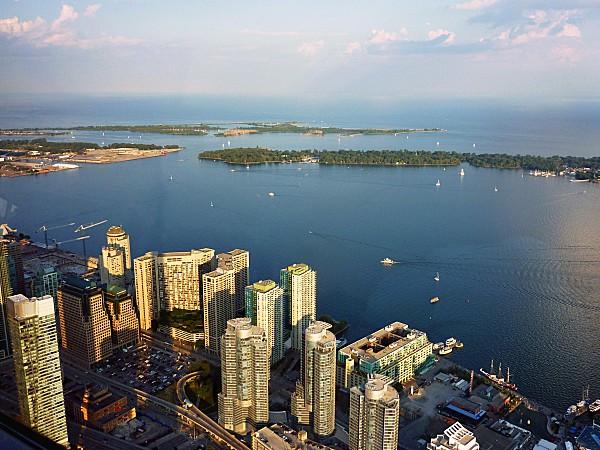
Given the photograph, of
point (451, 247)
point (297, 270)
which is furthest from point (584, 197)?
point (297, 270)

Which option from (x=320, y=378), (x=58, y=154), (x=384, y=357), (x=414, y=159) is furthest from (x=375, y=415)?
(x=414, y=159)

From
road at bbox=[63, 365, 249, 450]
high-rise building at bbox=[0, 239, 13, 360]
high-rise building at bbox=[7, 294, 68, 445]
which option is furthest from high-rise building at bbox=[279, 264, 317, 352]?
high-rise building at bbox=[0, 239, 13, 360]

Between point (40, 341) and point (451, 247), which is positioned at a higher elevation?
point (40, 341)

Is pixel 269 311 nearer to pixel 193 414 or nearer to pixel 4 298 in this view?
pixel 193 414

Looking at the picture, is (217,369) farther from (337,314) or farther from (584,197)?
(584,197)

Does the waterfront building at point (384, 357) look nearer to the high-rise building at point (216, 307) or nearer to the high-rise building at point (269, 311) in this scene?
the high-rise building at point (269, 311)

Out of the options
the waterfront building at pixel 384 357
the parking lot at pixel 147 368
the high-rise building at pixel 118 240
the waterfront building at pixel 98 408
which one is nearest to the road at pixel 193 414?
the parking lot at pixel 147 368

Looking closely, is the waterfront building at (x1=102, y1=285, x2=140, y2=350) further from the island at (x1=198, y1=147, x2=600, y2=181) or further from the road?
the island at (x1=198, y1=147, x2=600, y2=181)
